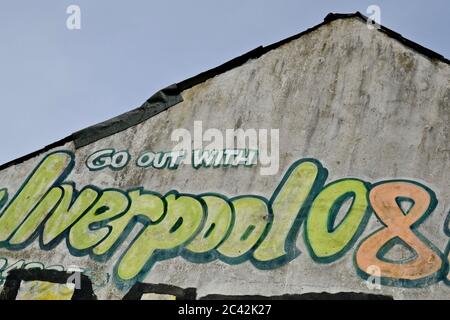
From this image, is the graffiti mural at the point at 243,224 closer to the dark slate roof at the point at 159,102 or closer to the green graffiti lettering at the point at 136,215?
the green graffiti lettering at the point at 136,215

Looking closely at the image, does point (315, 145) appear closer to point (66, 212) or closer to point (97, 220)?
point (97, 220)

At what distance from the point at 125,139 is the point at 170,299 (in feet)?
9.03

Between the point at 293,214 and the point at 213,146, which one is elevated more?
the point at 213,146

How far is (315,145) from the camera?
9.23 meters

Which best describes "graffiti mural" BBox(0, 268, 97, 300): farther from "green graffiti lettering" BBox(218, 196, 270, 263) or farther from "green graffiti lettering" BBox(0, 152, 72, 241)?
"green graffiti lettering" BBox(218, 196, 270, 263)

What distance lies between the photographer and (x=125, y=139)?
404 inches

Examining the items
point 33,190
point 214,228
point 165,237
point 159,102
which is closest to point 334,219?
point 214,228

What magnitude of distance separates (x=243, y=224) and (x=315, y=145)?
141 centimetres

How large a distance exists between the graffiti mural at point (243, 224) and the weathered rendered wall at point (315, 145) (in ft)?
0.14

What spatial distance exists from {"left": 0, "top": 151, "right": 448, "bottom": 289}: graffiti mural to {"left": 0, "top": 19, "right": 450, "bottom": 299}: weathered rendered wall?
0.14 ft

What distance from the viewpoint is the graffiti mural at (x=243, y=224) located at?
8172 mm

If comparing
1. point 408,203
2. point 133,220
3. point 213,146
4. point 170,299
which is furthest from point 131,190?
point 408,203
